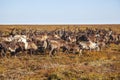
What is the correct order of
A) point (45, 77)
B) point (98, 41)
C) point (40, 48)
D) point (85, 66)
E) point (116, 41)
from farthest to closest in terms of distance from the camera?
point (116, 41) → point (98, 41) → point (40, 48) → point (85, 66) → point (45, 77)

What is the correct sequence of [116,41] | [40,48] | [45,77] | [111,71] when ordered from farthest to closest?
[116,41], [40,48], [111,71], [45,77]

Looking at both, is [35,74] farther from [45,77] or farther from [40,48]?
[40,48]

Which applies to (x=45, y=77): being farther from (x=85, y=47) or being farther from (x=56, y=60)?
(x=85, y=47)

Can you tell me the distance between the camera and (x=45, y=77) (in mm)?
15367

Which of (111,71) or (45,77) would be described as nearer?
(45,77)

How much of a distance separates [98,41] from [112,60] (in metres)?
6.24

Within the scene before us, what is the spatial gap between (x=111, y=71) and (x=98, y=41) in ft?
33.5

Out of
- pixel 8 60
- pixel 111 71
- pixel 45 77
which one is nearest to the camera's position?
pixel 45 77

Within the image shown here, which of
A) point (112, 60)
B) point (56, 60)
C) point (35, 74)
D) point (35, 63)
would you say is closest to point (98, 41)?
point (112, 60)

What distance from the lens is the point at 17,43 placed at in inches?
855

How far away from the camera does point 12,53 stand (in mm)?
21859

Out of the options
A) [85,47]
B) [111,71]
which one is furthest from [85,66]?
[85,47]

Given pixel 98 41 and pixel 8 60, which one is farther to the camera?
pixel 98 41

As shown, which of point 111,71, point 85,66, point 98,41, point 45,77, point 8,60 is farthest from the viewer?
point 98,41
